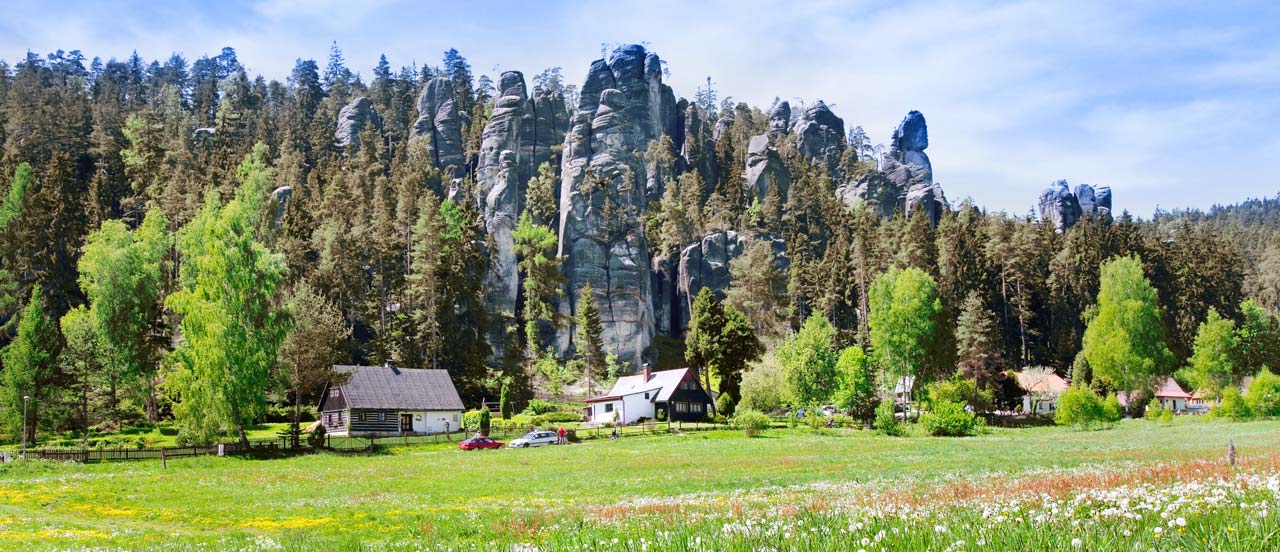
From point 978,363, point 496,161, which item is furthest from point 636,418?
point 496,161

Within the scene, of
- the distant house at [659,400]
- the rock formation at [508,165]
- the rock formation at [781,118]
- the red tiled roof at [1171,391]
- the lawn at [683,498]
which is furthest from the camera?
the rock formation at [781,118]

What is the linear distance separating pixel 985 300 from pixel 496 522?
91.8 meters

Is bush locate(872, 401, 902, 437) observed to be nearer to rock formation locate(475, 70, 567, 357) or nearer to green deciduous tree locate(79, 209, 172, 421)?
green deciduous tree locate(79, 209, 172, 421)

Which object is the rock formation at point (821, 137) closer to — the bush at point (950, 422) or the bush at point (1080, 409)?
the bush at point (1080, 409)

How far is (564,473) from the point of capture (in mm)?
35406

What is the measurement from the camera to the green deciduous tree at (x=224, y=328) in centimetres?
5075

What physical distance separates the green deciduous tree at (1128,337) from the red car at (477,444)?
181ft

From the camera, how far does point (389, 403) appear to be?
71.3 meters

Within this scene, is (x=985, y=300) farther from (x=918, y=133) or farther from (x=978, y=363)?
(x=918, y=133)

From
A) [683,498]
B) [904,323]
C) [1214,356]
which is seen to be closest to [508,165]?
[904,323]

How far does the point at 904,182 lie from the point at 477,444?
356 feet

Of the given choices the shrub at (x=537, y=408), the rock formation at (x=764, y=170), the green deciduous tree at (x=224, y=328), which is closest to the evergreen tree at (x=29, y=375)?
the green deciduous tree at (x=224, y=328)

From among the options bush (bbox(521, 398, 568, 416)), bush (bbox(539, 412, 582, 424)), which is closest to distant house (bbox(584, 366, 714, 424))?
bush (bbox(539, 412, 582, 424))

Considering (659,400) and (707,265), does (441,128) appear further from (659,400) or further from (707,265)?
(659,400)
